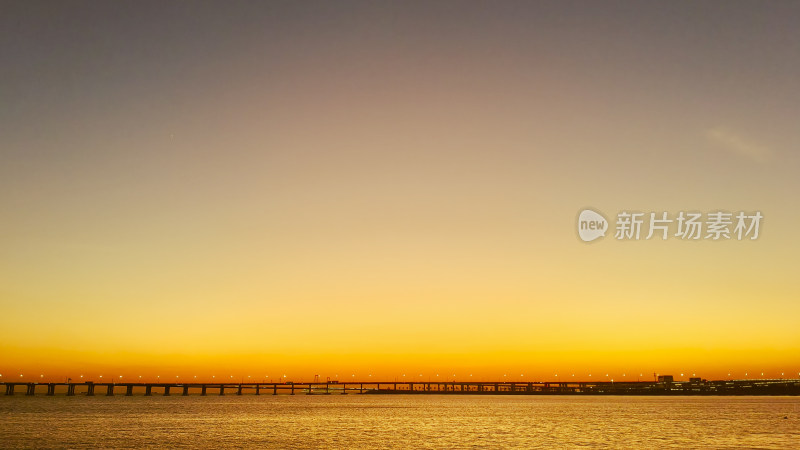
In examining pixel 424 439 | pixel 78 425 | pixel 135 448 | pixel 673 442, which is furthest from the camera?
pixel 78 425

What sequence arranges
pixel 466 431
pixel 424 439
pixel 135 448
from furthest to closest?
pixel 466 431
pixel 424 439
pixel 135 448

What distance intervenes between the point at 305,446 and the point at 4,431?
127 ft

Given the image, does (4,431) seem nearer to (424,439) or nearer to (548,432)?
(424,439)

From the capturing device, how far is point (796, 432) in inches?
3201

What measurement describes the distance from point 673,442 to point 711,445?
5158 millimetres

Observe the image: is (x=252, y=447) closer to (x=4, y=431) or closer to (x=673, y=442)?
(x=4, y=431)

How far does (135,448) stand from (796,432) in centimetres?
7359

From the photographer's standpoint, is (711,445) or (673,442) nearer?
(711,445)

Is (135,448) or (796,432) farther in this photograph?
(796,432)

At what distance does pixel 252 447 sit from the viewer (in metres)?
66.6

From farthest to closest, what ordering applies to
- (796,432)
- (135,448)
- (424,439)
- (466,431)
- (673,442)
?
(466,431) → (796,432) → (424,439) → (673,442) → (135,448)

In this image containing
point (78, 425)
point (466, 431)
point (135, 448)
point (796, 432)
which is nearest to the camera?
point (135, 448)

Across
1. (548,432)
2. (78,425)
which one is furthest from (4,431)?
(548,432)

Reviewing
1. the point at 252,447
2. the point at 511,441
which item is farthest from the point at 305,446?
the point at 511,441
